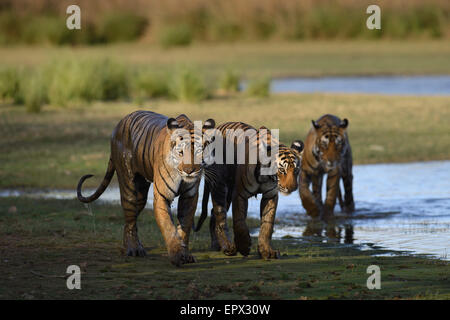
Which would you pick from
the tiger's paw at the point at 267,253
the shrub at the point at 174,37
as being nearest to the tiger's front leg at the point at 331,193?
the tiger's paw at the point at 267,253

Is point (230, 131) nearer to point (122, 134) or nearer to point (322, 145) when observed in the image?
point (122, 134)

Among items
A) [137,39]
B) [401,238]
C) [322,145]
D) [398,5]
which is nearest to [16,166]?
[322,145]

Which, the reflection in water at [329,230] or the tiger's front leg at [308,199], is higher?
the tiger's front leg at [308,199]

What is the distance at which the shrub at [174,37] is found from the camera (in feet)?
144

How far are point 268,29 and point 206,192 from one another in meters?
39.7

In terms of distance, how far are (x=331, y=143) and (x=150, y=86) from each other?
17.5 meters

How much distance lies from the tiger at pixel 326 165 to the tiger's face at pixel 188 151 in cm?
300

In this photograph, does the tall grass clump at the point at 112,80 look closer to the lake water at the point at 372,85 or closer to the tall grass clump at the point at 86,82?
the tall grass clump at the point at 86,82

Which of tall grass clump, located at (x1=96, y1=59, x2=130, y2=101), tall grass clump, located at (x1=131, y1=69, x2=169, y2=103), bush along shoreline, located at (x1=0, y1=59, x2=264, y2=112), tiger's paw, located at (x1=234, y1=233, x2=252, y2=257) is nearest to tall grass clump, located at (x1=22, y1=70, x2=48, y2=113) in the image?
bush along shoreline, located at (x1=0, y1=59, x2=264, y2=112)

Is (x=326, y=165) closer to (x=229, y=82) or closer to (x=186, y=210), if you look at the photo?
(x=186, y=210)

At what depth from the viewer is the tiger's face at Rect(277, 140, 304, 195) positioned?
7.79 meters

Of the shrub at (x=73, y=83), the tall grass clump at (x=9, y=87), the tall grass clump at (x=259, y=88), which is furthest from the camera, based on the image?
the tall grass clump at (x=259, y=88)

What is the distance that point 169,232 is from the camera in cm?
776

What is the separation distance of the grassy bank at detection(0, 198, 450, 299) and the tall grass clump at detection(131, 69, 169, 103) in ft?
57.0
